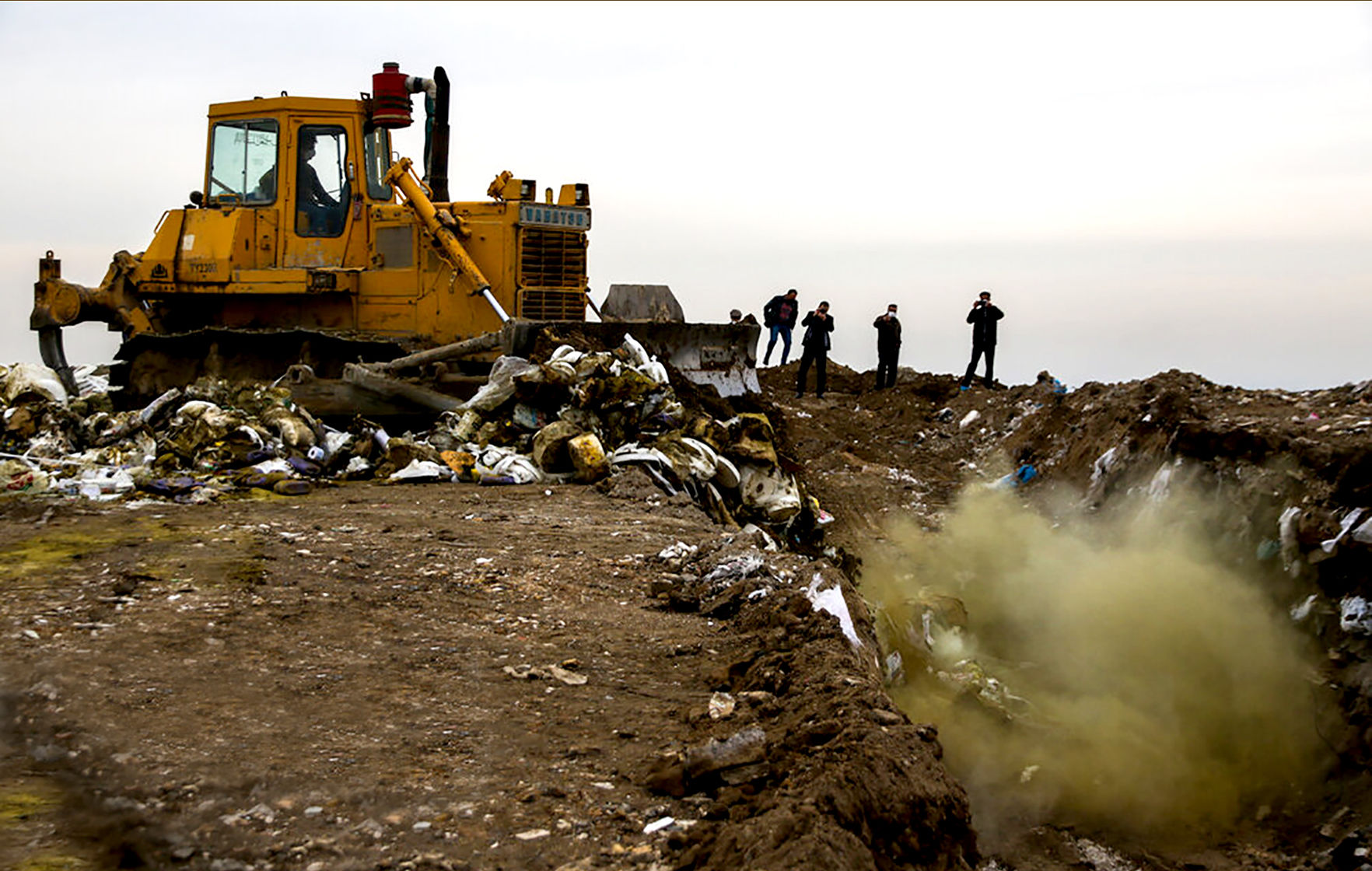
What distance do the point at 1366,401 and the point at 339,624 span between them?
29.3ft

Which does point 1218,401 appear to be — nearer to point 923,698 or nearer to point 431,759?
point 923,698

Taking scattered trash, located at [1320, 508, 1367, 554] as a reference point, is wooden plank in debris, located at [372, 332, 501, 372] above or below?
above

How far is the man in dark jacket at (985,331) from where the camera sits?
18.2m

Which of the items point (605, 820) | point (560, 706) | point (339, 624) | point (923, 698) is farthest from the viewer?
point (923, 698)

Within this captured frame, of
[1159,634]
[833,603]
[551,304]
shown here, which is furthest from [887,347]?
[833,603]

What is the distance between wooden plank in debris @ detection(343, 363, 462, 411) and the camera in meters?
10.7

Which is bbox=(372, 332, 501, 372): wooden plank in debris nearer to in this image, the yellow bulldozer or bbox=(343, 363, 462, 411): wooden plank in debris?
bbox=(343, 363, 462, 411): wooden plank in debris

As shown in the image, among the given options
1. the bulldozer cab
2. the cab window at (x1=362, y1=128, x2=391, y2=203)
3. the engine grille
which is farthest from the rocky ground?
the cab window at (x1=362, y1=128, x2=391, y2=203)

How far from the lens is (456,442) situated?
9.75m

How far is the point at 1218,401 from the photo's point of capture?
39.2 feet

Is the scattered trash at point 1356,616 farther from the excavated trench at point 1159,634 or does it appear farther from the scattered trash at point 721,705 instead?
the scattered trash at point 721,705

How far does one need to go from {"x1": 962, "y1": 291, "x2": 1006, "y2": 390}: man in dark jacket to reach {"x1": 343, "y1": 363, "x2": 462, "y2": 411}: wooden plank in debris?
970 cm

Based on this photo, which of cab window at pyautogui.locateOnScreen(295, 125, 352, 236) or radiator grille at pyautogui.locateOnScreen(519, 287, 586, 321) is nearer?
cab window at pyautogui.locateOnScreen(295, 125, 352, 236)

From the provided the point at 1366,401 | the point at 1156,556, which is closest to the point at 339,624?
the point at 1156,556
